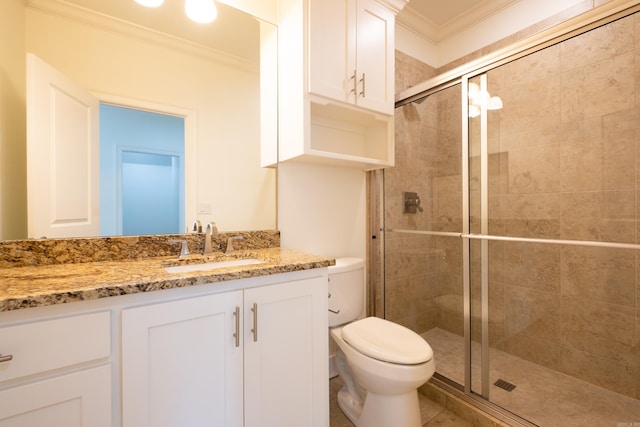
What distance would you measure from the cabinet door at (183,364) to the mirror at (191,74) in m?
0.62

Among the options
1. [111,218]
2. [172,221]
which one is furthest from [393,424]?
[111,218]

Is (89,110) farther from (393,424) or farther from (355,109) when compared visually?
(393,424)

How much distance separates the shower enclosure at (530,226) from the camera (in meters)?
1.52

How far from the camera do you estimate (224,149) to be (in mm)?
1459

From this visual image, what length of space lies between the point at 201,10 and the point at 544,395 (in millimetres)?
2856

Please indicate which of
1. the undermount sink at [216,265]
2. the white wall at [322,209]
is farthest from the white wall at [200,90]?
the undermount sink at [216,265]

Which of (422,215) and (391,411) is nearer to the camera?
(391,411)

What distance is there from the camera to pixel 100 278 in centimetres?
82

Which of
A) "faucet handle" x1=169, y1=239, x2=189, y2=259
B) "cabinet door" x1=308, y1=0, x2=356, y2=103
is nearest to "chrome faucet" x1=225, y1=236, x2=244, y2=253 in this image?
"faucet handle" x1=169, y1=239, x2=189, y2=259

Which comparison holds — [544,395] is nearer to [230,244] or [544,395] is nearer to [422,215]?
[422,215]

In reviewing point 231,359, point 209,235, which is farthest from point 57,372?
point 209,235

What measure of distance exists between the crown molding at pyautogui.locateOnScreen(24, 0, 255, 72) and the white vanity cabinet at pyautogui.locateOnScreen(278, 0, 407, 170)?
11.4 inches

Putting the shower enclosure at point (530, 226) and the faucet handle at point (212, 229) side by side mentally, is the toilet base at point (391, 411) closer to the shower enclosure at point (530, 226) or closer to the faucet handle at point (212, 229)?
the shower enclosure at point (530, 226)

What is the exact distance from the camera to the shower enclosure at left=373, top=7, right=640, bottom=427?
152 centimetres
